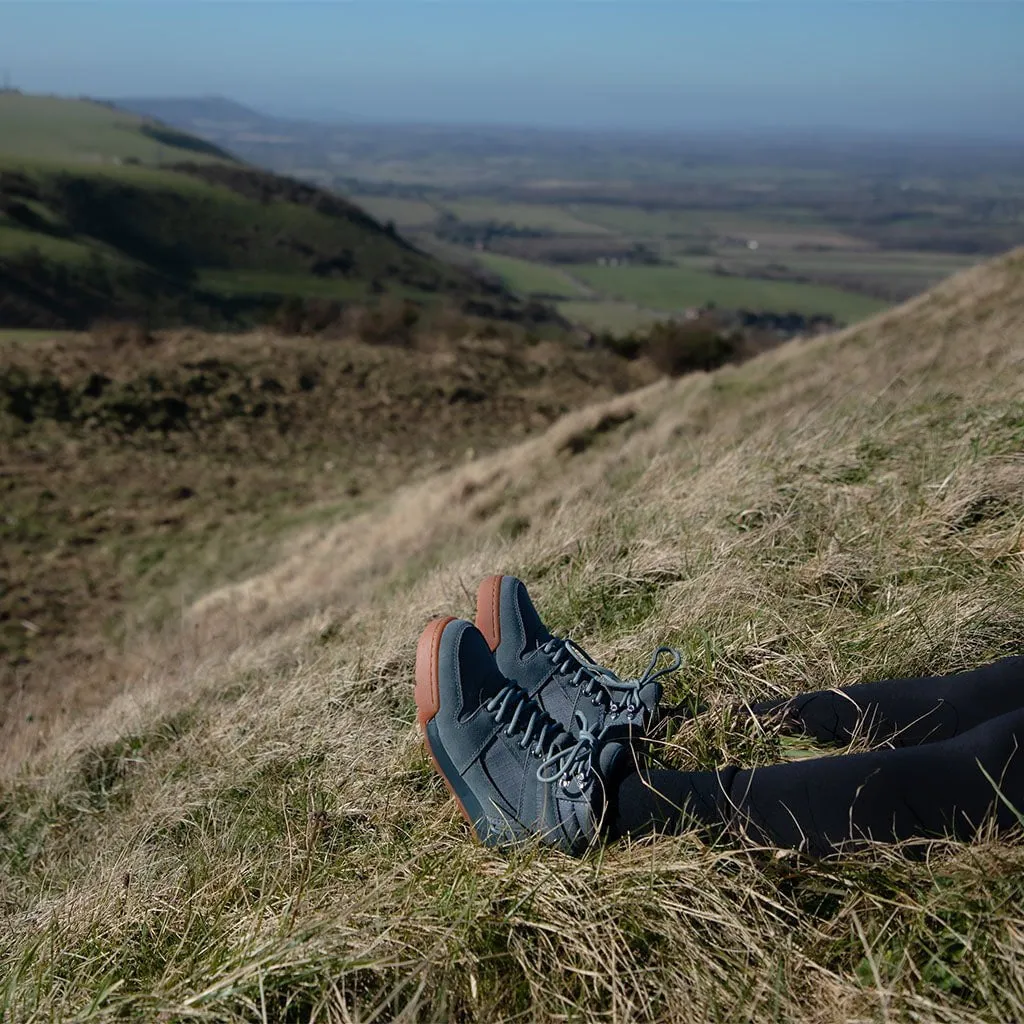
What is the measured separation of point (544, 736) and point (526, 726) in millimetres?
60

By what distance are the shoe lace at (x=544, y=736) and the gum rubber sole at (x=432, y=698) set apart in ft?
0.50

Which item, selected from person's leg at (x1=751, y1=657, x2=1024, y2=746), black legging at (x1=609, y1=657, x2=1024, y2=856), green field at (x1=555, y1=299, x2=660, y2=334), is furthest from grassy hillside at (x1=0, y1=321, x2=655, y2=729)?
green field at (x1=555, y1=299, x2=660, y2=334)

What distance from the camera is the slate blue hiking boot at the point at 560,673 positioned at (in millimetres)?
2578

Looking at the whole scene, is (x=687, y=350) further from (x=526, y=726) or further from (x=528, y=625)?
(x=526, y=726)

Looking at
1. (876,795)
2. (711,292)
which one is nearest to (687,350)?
(876,795)

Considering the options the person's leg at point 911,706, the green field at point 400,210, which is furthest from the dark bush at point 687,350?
the green field at point 400,210

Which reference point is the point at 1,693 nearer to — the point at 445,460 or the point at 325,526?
the point at 325,526

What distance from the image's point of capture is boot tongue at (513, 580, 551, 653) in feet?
9.46

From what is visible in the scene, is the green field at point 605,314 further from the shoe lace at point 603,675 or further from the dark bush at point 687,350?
the shoe lace at point 603,675

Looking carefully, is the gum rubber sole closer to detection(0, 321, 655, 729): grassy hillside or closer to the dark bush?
detection(0, 321, 655, 729): grassy hillside

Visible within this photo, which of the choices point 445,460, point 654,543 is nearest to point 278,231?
point 445,460

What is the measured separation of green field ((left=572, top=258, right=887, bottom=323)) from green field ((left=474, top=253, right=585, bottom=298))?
2.61 meters

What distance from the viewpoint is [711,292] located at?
81750 mm

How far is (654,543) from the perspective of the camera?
3.96 metres
